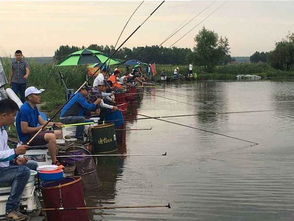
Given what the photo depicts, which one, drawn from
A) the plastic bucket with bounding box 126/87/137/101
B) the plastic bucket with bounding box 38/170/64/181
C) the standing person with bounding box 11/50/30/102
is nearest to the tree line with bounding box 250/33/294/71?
the plastic bucket with bounding box 126/87/137/101

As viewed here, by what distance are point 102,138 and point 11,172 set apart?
3846 millimetres

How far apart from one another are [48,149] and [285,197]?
3.05 m

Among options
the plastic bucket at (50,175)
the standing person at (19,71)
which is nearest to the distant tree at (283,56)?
the standing person at (19,71)

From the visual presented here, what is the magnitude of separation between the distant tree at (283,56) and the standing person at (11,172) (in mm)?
56870

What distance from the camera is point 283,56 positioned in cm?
5931

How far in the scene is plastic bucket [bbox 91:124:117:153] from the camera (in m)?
8.42

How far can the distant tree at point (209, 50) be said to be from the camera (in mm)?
61438

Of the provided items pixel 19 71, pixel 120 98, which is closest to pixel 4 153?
pixel 19 71

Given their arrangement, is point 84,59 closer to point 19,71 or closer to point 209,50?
point 19,71

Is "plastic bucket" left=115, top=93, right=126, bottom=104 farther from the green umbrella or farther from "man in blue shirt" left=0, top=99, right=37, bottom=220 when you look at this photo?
"man in blue shirt" left=0, top=99, right=37, bottom=220

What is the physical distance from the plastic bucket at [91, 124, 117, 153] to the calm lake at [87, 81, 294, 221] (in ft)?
1.05

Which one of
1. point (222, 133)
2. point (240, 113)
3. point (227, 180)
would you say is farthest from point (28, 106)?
point (240, 113)

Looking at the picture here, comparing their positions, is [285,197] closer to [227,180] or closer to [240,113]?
[227,180]

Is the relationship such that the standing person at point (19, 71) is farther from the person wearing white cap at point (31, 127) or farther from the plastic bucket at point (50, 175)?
the plastic bucket at point (50, 175)
